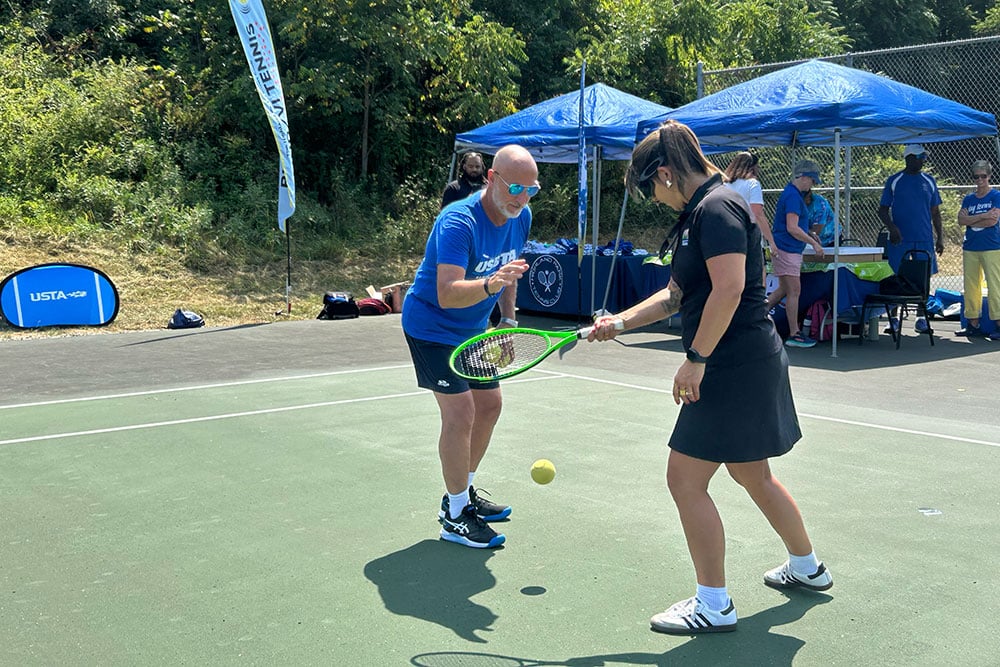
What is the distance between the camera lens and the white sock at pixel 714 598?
156 inches

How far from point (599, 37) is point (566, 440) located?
20.8m

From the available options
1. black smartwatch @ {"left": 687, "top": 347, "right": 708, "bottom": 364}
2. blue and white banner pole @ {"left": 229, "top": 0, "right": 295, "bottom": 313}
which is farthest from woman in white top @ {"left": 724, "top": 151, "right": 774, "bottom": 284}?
black smartwatch @ {"left": 687, "top": 347, "right": 708, "bottom": 364}

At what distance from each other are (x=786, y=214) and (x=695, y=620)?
27.5 ft

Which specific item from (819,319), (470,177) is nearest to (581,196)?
(819,319)

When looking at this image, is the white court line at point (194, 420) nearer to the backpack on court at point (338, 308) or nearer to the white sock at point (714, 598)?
the white sock at point (714, 598)

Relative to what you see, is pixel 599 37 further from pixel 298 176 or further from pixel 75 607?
pixel 75 607

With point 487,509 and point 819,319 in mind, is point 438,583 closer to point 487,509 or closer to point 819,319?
point 487,509

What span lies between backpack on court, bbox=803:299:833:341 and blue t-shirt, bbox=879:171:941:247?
1493mm

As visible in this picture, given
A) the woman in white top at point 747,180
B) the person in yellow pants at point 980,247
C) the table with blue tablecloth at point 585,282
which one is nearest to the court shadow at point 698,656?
the woman in white top at point 747,180

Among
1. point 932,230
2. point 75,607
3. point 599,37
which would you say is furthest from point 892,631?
point 599,37

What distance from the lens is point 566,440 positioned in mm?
7305

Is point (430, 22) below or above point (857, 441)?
above

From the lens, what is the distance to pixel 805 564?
4312 mm

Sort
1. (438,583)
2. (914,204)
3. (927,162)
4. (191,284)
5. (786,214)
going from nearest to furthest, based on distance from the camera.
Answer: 1. (438,583)
2. (786,214)
3. (914,204)
4. (191,284)
5. (927,162)
